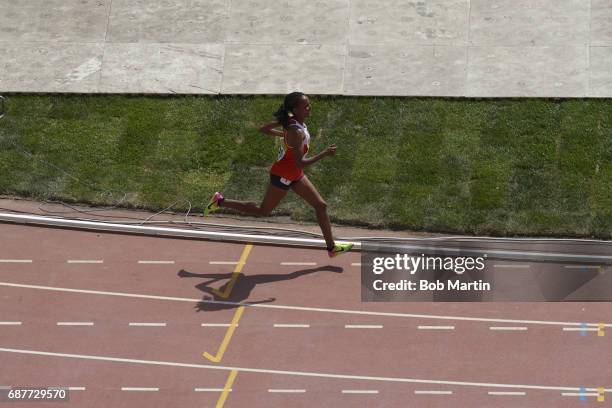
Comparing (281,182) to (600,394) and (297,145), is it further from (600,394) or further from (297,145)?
(600,394)

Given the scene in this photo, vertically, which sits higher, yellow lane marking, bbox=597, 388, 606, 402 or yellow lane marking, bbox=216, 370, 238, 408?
yellow lane marking, bbox=597, 388, 606, 402

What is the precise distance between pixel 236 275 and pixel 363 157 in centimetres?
312

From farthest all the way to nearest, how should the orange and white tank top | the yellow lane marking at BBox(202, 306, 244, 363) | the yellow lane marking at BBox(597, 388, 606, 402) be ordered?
the orange and white tank top
the yellow lane marking at BBox(202, 306, 244, 363)
the yellow lane marking at BBox(597, 388, 606, 402)

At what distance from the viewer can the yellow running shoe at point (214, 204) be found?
14.9m

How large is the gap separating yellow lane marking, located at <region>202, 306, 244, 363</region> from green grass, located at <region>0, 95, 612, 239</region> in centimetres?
234

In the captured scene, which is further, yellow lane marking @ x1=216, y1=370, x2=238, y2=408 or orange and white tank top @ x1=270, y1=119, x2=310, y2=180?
orange and white tank top @ x1=270, y1=119, x2=310, y2=180

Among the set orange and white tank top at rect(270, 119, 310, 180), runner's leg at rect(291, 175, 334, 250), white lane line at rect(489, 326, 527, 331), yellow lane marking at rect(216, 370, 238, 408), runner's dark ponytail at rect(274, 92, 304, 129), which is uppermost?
runner's dark ponytail at rect(274, 92, 304, 129)

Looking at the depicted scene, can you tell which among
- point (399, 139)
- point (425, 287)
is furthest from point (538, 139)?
point (425, 287)

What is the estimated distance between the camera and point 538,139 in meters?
16.6

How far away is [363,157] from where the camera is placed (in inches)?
656

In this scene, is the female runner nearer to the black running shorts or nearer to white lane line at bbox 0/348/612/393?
the black running shorts

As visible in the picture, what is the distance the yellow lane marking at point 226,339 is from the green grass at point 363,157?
2338 mm

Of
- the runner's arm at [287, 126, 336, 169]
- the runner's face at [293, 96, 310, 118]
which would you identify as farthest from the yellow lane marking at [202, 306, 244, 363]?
the runner's face at [293, 96, 310, 118]

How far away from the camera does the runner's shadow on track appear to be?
558 inches
